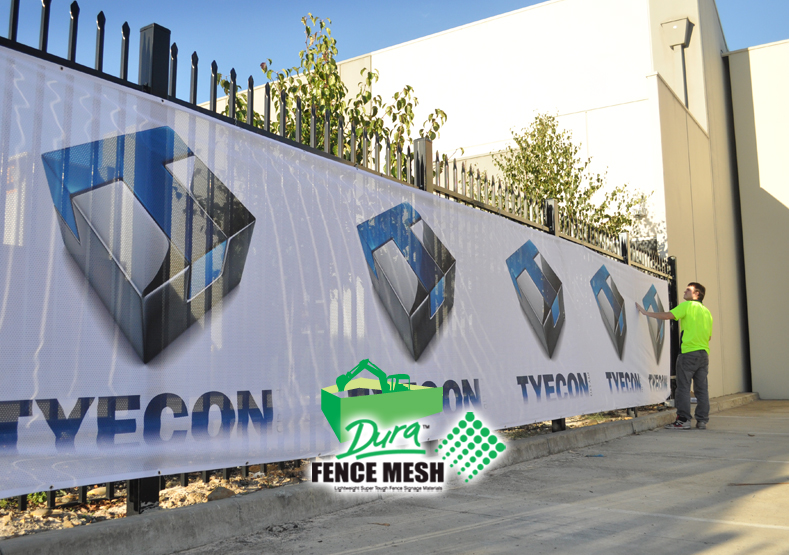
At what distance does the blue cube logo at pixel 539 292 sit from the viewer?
5.97 m

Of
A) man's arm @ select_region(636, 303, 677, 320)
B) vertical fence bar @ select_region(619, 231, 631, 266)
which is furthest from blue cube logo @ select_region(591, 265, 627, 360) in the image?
vertical fence bar @ select_region(619, 231, 631, 266)

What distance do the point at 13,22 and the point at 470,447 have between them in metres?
4.14

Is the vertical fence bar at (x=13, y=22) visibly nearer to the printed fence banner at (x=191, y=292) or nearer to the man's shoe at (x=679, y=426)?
the printed fence banner at (x=191, y=292)

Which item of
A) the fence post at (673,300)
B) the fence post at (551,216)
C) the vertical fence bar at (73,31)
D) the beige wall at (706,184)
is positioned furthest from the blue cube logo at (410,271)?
the beige wall at (706,184)

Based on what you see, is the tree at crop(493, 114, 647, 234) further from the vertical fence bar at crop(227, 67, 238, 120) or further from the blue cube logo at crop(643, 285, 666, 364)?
the vertical fence bar at crop(227, 67, 238, 120)

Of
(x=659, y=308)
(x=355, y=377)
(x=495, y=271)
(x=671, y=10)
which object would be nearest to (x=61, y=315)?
(x=355, y=377)

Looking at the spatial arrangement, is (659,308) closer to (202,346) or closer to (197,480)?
(197,480)

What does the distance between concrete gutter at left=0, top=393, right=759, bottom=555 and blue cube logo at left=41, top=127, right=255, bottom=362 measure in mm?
767

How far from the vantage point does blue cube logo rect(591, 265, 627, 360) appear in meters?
7.64

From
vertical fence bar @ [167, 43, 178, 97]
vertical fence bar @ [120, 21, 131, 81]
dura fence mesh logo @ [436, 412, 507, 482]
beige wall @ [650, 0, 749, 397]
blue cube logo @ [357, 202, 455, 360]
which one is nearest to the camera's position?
vertical fence bar @ [120, 21, 131, 81]

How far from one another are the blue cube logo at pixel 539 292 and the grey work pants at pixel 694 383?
3.34m

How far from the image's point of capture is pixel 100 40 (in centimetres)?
288

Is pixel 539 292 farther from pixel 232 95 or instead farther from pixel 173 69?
pixel 173 69

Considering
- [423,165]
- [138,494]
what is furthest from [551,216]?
[138,494]
